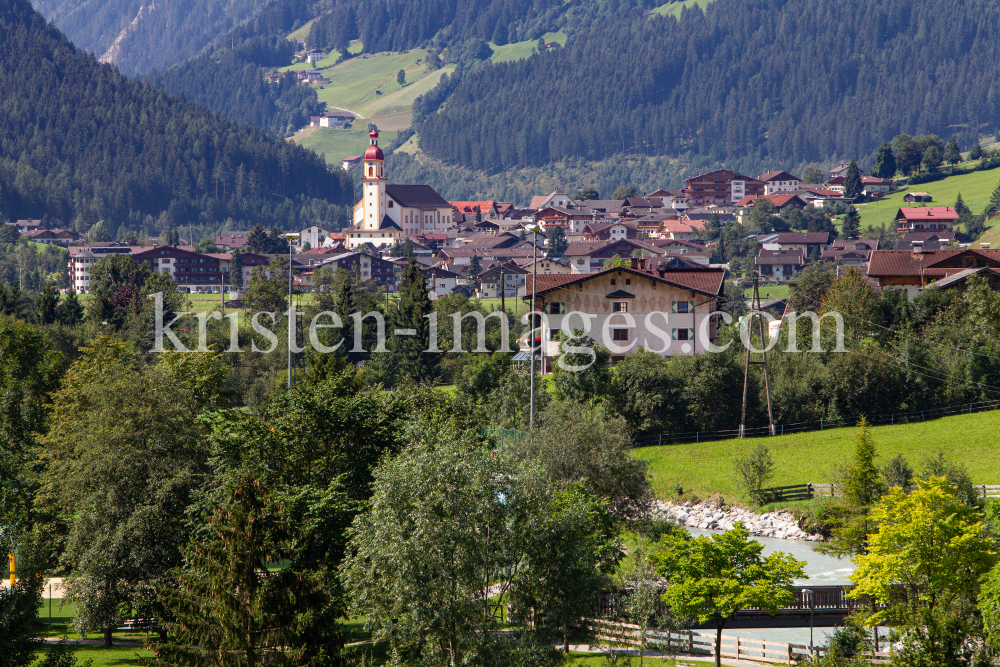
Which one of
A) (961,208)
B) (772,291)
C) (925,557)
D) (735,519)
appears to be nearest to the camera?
(925,557)

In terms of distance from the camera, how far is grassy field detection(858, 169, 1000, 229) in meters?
162

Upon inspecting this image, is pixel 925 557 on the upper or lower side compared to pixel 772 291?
lower

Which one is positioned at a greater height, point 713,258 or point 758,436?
point 713,258

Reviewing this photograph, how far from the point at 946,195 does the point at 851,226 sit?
20.4 meters

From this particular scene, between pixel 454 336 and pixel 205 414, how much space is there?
136ft

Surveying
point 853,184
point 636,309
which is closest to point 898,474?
point 636,309

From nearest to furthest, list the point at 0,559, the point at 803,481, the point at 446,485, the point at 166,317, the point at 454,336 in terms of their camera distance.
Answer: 1. the point at 446,485
2. the point at 0,559
3. the point at 803,481
4. the point at 454,336
5. the point at 166,317

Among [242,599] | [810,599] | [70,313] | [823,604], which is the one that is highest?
[70,313]

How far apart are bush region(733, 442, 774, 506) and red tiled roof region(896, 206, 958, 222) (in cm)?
11639

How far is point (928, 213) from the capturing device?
5955 inches

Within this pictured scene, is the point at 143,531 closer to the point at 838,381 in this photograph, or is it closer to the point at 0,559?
the point at 0,559

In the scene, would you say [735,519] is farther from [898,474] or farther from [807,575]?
[807,575]

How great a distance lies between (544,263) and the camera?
11650 centimetres

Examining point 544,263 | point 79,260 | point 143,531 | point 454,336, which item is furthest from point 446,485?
point 79,260
